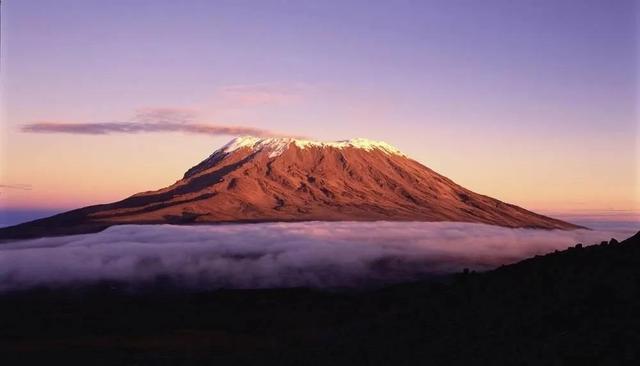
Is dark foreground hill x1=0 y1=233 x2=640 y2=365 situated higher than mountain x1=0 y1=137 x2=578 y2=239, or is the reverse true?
mountain x1=0 y1=137 x2=578 y2=239

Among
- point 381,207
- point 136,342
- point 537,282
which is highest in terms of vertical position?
point 381,207

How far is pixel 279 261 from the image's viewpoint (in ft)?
408

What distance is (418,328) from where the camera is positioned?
3619 centimetres

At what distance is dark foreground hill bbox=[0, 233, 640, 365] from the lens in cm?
2716

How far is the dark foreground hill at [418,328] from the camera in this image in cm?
2716

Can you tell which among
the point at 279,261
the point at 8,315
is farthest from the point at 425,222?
the point at 8,315

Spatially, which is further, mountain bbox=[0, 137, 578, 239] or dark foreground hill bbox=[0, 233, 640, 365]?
mountain bbox=[0, 137, 578, 239]

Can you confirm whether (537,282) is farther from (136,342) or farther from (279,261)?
(279,261)

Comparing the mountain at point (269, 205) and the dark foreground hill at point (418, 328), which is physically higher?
the mountain at point (269, 205)

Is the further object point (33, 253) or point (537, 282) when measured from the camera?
point (33, 253)

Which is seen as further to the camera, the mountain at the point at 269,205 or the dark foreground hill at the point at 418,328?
the mountain at the point at 269,205

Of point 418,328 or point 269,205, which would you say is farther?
point 269,205

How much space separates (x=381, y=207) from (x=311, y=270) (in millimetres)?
67637

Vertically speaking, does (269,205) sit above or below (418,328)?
above
